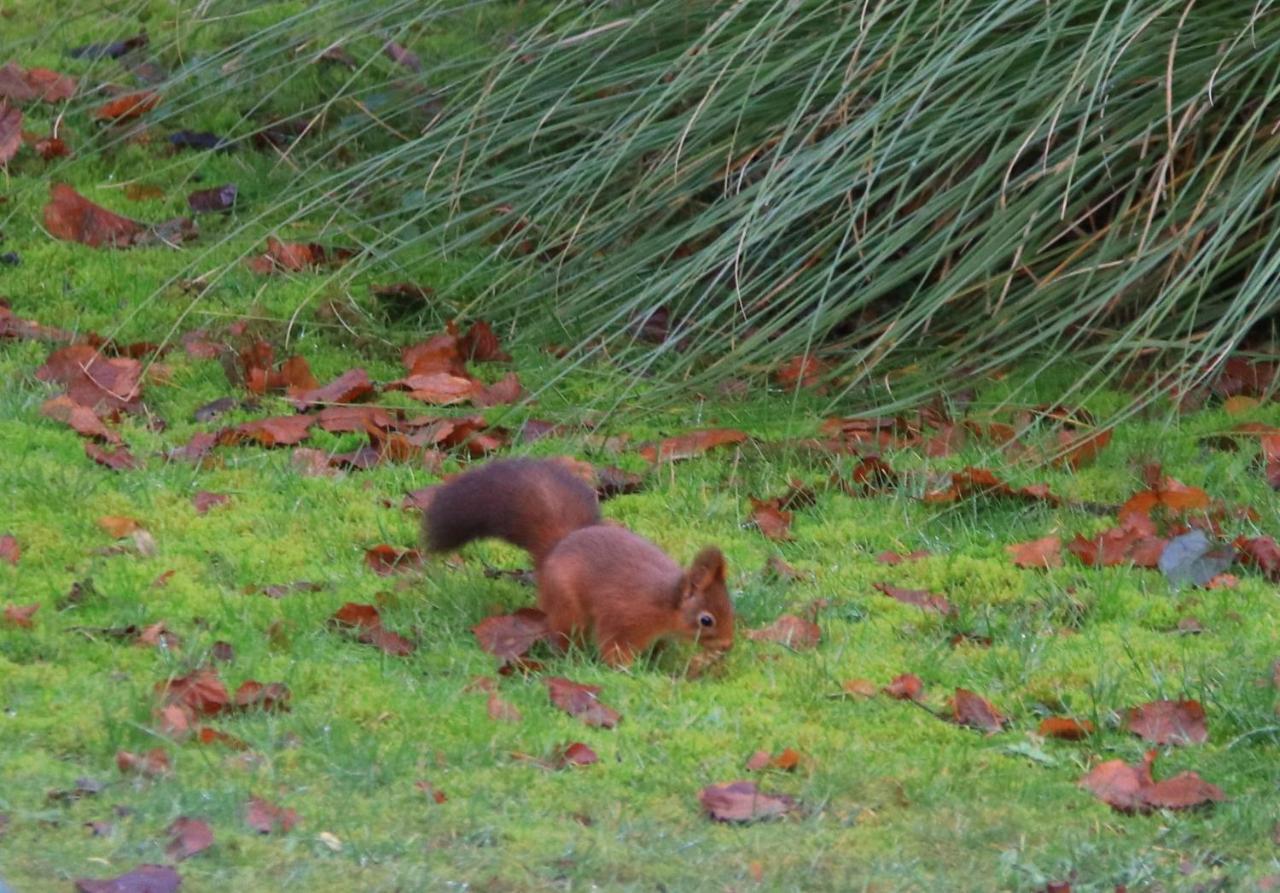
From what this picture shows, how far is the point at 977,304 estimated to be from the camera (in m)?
5.60

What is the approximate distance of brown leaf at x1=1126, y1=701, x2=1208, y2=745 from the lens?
366 cm

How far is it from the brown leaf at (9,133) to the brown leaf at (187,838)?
4177 millimetres

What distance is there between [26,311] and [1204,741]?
148 inches

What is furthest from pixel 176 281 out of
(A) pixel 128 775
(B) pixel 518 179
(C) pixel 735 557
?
(A) pixel 128 775

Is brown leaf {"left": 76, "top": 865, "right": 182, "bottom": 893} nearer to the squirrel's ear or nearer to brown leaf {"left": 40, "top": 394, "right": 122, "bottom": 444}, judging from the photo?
the squirrel's ear

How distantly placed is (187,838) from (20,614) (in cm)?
100

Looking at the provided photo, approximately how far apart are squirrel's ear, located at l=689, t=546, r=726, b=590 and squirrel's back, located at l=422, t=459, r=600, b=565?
39 cm

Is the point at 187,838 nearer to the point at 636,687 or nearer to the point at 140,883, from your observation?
the point at 140,883

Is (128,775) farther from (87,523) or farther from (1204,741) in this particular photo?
(1204,741)

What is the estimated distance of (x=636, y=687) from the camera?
3834 mm

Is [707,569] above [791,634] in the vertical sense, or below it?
above

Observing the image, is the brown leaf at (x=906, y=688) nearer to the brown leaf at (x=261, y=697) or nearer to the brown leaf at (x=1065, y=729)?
the brown leaf at (x=1065, y=729)

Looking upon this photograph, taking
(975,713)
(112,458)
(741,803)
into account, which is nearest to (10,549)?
(112,458)

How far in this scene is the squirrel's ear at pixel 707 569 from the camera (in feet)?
12.4
